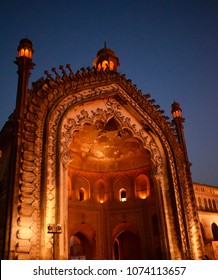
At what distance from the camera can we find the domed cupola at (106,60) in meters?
23.2

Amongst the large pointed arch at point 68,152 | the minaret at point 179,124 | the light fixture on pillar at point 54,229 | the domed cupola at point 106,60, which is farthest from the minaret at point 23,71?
the minaret at point 179,124

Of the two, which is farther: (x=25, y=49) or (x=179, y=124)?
(x=179, y=124)

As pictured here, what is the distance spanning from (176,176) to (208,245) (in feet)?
34.4

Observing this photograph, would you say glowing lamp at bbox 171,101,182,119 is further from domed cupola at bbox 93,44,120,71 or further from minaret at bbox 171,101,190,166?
domed cupola at bbox 93,44,120,71

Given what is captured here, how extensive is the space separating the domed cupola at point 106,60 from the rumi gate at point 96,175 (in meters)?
0.10

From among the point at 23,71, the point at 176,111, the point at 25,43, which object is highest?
the point at 176,111

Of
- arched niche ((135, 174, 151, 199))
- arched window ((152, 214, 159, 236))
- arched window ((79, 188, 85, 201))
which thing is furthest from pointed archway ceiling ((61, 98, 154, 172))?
arched window ((152, 214, 159, 236))

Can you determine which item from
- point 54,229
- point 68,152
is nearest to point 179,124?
point 68,152

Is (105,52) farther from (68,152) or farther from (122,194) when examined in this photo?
(122,194)

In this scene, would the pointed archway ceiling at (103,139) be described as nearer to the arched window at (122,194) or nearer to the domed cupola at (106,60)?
the arched window at (122,194)

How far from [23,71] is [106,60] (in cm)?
978

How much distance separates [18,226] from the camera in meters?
11.6

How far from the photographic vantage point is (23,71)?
14.9 meters
